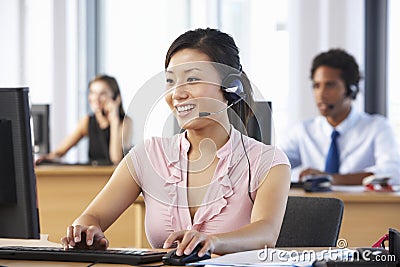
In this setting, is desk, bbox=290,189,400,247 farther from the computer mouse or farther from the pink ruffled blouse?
the computer mouse

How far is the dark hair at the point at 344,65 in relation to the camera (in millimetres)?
4408

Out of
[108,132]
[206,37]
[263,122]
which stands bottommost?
[108,132]

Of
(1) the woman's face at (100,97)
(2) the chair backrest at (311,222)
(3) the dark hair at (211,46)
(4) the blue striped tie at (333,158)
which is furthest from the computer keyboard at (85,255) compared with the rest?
(1) the woman's face at (100,97)

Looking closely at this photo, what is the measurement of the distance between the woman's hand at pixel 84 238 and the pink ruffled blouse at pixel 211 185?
0.78ft

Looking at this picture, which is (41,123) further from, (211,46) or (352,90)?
(211,46)

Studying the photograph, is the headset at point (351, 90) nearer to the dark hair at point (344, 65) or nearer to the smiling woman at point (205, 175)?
the dark hair at point (344, 65)

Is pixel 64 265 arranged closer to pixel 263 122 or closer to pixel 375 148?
pixel 263 122

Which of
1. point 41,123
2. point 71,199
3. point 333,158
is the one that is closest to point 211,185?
point 333,158

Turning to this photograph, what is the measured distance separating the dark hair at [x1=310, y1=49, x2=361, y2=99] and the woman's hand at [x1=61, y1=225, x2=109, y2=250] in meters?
2.63

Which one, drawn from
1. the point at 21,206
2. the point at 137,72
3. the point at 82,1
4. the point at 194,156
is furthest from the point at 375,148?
the point at 82,1

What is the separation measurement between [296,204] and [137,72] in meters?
5.11

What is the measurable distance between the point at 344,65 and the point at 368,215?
104 centimetres

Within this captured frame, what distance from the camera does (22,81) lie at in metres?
7.44

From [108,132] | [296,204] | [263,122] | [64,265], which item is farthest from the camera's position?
[108,132]
